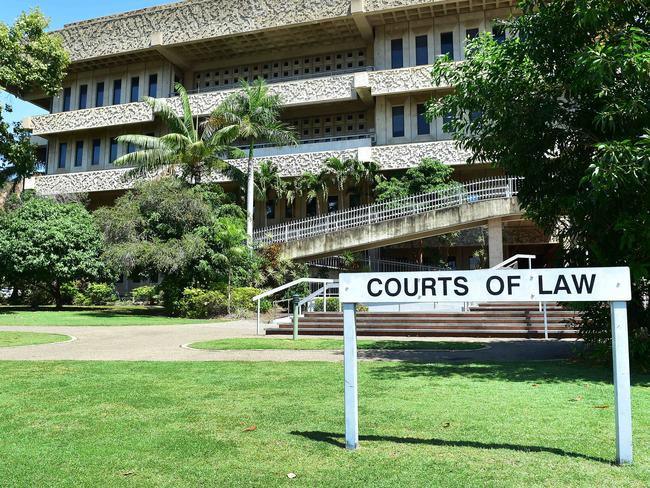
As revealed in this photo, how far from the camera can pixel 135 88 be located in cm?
3841

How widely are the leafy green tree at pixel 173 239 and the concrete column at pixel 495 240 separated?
10.5 metres

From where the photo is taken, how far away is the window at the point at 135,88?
125ft

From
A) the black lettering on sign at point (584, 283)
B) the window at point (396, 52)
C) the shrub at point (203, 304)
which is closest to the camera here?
the black lettering on sign at point (584, 283)

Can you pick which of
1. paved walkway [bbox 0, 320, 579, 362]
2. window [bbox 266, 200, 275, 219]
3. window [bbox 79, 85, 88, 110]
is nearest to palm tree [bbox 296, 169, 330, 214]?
window [bbox 266, 200, 275, 219]

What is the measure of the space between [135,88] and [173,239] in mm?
20014

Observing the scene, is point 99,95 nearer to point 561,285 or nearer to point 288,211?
point 288,211

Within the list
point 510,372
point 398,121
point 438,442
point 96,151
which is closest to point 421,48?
point 398,121

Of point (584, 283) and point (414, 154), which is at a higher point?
point (414, 154)

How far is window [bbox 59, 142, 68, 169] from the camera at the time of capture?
130 ft

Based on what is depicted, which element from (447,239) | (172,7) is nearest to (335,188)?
(447,239)

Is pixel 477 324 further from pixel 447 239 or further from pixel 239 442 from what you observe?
pixel 447 239

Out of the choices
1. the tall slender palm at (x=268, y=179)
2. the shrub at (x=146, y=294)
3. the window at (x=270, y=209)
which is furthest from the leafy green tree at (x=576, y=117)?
the window at (x=270, y=209)

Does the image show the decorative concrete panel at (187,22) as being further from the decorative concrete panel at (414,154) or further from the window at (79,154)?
the decorative concrete panel at (414,154)

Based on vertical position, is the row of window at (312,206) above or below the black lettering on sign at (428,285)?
above
